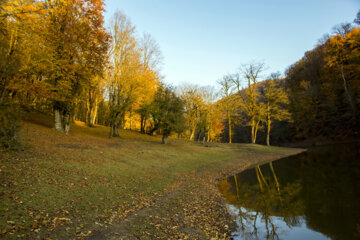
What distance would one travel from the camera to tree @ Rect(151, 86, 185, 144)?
2786cm

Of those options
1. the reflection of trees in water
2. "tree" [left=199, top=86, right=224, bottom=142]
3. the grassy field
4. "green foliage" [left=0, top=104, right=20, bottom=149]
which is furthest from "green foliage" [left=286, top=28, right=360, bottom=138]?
"green foliage" [left=0, top=104, right=20, bottom=149]

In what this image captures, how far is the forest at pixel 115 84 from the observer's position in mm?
14203

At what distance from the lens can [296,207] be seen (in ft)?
30.9

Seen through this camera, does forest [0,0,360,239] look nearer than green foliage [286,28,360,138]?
Yes

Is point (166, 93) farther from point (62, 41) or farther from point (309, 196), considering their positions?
point (309, 196)

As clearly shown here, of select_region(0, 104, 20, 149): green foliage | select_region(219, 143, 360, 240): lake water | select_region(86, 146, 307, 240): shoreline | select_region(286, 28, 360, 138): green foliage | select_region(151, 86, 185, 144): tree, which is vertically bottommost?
select_region(86, 146, 307, 240): shoreline

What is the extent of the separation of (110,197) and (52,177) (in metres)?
3.05

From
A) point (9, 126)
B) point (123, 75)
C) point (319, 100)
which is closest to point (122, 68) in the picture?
point (123, 75)

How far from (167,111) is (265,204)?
19.9 metres

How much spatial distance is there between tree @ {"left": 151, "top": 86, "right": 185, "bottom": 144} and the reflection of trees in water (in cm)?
1451

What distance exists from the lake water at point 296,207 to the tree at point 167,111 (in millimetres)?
14119

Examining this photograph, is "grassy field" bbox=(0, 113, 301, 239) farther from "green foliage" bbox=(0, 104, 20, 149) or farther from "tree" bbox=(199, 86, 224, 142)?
"tree" bbox=(199, 86, 224, 142)

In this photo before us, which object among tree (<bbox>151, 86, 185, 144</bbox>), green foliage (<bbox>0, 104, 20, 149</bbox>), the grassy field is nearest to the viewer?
the grassy field

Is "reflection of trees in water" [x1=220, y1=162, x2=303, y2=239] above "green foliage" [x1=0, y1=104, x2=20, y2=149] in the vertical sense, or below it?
below
